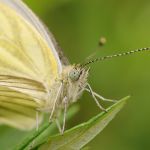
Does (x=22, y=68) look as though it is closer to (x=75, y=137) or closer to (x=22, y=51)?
(x=22, y=51)

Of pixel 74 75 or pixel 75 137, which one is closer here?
pixel 75 137

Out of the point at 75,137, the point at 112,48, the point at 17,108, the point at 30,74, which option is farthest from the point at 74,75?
the point at 75,137

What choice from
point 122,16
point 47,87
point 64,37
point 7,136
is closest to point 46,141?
point 7,136

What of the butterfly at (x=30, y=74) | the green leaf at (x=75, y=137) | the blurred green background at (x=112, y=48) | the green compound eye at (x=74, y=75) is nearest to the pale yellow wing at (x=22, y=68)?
the butterfly at (x=30, y=74)

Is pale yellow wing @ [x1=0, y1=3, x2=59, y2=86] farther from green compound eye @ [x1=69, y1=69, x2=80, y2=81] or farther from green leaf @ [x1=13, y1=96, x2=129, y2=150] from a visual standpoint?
green leaf @ [x1=13, y1=96, x2=129, y2=150]

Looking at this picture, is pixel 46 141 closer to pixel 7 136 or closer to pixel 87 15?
pixel 7 136

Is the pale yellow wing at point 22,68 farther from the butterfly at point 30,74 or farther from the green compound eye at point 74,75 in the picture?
the green compound eye at point 74,75
